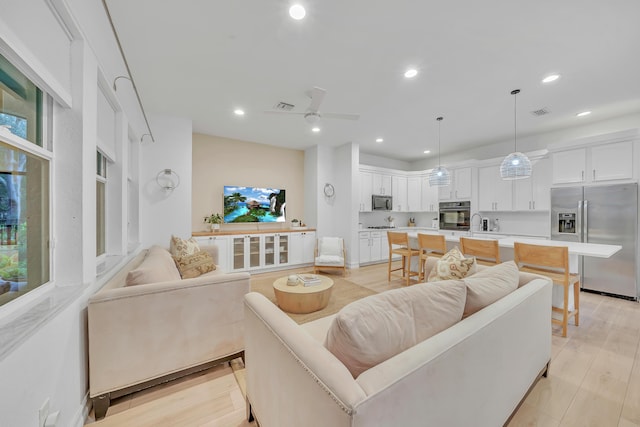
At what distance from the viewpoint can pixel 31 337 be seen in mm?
958

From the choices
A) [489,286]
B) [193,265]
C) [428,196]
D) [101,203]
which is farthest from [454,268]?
[428,196]

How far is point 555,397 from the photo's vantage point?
5.52ft

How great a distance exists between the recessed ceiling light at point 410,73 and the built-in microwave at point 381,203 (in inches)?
133

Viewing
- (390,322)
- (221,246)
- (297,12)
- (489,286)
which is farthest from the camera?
(221,246)

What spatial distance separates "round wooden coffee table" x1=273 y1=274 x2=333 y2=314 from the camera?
9.36ft

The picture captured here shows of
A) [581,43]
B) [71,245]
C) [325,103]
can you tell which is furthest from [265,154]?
[581,43]

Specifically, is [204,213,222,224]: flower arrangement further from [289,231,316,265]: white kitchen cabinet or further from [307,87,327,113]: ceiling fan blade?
[307,87,327,113]: ceiling fan blade

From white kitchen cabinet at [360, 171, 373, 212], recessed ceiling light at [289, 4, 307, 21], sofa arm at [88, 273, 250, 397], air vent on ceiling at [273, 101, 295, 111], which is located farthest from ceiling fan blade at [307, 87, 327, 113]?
white kitchen cabinet at [360, 171, 373, 212]

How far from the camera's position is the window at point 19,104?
1.09 meters

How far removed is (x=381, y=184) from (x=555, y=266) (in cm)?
391

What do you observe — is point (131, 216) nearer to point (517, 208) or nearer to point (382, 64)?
point (382, 64)

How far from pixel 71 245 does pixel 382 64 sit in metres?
2.99

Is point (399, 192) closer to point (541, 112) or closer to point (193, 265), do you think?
point (541, 112)

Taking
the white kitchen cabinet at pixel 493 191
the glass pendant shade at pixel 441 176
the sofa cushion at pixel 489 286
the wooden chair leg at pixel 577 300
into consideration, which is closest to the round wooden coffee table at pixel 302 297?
the sofa cushion at pixel 489 286
